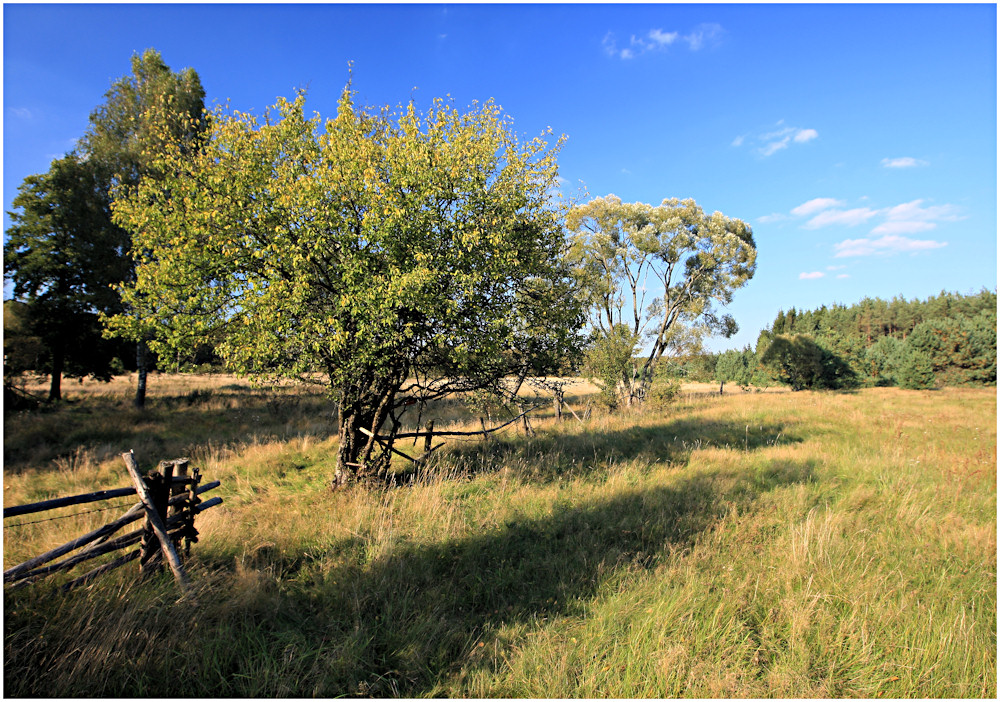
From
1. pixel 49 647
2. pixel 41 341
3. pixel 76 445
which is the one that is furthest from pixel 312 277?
pixel 41 341

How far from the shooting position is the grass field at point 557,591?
354 cm

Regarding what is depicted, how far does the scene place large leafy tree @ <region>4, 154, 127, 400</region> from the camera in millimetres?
18250

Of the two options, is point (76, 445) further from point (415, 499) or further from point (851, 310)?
point (851, 310)

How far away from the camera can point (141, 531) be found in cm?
484

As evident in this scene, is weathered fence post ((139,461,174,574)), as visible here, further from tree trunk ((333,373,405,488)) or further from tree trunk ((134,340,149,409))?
tree trunk ((134,340,149,409))

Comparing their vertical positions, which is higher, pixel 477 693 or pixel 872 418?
pixel 872 418

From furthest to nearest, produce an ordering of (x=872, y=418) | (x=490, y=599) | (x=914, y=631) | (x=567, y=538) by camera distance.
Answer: (x=872, y=418), (x=567, y=538), (x=490, y=599), (x=914, y=631)

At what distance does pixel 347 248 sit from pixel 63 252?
2044cm

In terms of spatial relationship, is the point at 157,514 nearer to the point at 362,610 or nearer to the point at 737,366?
the point at 362,610

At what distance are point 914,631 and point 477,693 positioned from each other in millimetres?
4162

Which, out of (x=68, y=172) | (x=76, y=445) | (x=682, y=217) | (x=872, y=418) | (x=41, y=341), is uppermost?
(x=682, y=217)

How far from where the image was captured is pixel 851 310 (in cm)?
10188

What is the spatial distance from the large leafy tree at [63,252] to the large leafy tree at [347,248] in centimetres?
1577

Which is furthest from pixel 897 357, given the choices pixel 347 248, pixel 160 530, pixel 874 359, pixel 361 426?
pixel 160 530
